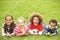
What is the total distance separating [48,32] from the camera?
5293 millimetres

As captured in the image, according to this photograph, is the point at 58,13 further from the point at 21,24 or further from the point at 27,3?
the point at 21,24

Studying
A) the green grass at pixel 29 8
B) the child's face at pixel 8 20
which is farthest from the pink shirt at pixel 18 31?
the green grass at pixel 29 8

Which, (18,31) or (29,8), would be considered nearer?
(18,31)

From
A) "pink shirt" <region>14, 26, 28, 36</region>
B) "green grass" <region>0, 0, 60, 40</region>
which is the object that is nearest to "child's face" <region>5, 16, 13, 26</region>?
"pink shirt" <region>14, 26, 28, 36</region>

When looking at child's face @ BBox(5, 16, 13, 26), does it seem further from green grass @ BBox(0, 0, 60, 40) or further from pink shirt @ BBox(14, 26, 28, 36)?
green grass @ BBox(0, 0, 60, 40)

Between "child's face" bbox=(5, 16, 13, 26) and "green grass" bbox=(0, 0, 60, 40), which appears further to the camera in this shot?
"green grass" bbox=(0, 0, 60, 40)

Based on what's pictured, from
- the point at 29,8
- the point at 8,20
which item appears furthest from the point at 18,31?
the point at 29,8

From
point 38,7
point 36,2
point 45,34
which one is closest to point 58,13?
point 38,7

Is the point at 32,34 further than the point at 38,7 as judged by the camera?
No

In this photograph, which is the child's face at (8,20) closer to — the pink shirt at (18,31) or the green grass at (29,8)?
the pink shirt at (18,31)

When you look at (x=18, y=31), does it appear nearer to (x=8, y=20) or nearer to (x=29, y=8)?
(x=8, y=20)

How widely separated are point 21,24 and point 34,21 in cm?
35

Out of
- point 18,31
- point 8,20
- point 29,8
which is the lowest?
point 18,31

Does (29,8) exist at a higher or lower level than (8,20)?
higher
